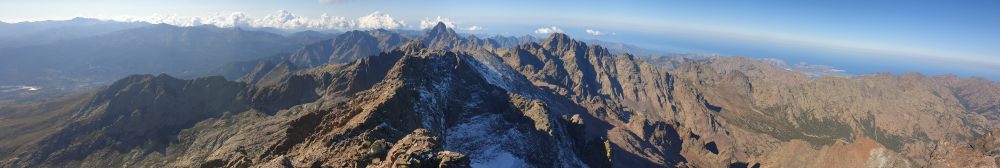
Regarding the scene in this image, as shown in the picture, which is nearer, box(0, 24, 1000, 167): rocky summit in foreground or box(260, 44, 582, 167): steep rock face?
box(260, 44, 582, 167): steep rock face

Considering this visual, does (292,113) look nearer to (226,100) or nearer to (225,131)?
(225,131)

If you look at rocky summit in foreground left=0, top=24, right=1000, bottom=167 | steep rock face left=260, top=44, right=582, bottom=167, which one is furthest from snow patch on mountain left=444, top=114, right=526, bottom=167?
rocky summit in foreground left=0, top=24, right=1000, bottom=167

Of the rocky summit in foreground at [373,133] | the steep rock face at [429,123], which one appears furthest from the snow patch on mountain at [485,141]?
the rocky summit in foreground at [373,133]

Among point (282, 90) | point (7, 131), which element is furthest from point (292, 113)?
point (7, 131)

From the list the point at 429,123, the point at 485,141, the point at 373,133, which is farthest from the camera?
the point at 485,141

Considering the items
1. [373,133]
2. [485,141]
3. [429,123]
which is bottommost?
[485,141]

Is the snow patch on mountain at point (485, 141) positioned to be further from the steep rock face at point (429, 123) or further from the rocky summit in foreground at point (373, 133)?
the rocky summit in foreground at point (373, 133)

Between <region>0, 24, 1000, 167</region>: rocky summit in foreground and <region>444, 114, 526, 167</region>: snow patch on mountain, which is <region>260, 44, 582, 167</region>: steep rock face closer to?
<region>444, 114, 526, 167</region>: snow patch on mountain

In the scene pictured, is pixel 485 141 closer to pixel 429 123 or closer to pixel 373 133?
pixel 429 123

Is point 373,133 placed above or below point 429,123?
above

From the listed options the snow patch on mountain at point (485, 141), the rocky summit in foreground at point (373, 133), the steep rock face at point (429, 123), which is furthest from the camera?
the snow patch on mountain at point (485, 141)

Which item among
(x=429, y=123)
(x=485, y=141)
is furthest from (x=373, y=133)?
(x=485, y=141)
